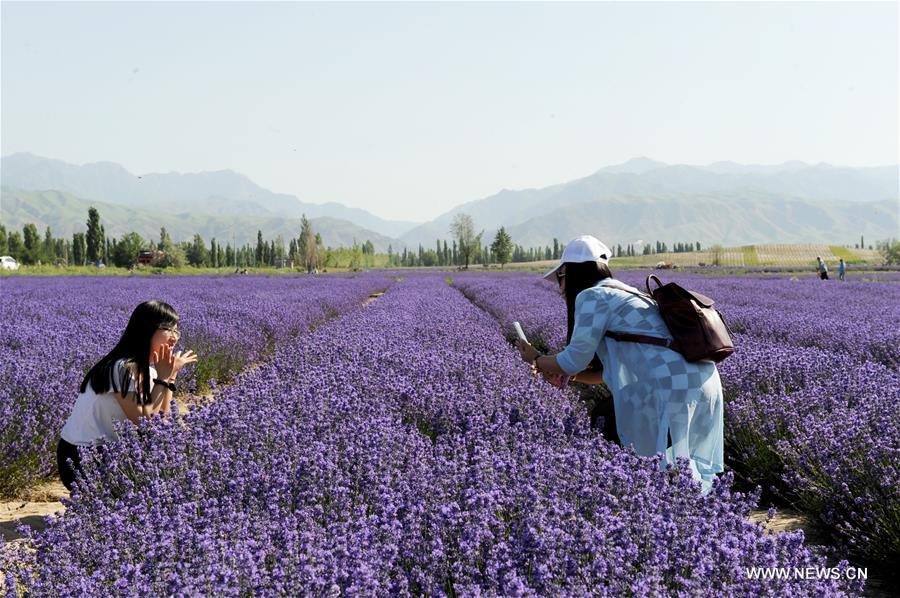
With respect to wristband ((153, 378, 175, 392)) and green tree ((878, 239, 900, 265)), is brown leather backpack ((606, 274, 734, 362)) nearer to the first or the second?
wristband ((153, 378, 175, 392))

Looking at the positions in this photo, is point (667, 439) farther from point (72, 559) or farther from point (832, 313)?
point (832, 313)

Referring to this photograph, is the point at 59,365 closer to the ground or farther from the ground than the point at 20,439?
farther from the ground

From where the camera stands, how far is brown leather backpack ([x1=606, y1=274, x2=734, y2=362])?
2617mm

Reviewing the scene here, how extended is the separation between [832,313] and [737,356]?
17.6ft

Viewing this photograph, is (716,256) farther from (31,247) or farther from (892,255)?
(31,247)

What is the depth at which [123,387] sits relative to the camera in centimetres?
320

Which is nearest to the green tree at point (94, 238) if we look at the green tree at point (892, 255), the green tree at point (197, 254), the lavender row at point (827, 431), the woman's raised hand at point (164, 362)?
the green tree at point (197, 254)

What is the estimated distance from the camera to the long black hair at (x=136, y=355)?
10.6ft

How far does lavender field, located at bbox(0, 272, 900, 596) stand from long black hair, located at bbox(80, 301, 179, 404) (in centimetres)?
33

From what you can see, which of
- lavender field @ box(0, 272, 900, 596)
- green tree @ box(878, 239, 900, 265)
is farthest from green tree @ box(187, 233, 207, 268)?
lavender field @ box(0, 272, 900, 596)

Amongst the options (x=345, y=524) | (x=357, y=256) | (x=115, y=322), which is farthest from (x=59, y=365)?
(x=357, y=256)

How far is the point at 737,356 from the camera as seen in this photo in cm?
493

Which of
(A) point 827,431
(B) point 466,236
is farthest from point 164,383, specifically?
(B) point 466,236

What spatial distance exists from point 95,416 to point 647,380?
9.07 ft
